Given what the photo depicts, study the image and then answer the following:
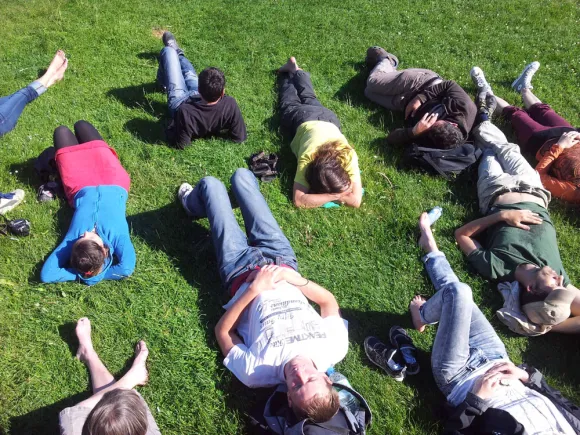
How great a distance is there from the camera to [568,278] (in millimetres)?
5086

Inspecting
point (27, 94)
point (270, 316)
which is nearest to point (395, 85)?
point (270, 316)

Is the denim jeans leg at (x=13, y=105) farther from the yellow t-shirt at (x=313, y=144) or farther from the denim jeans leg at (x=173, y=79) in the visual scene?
the yellow t-shirt at (x=313, y=144)

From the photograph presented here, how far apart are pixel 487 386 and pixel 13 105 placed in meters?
6.79

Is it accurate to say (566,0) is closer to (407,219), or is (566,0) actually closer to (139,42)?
(407,219)

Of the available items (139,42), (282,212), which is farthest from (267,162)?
(139,42)

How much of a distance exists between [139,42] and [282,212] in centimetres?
455

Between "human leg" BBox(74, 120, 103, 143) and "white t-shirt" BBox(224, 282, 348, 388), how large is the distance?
3091mm

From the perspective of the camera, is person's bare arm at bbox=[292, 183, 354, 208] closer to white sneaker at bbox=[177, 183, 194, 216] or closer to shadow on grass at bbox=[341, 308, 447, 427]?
white sneaker at bbox=[177, 183, 194, 216]

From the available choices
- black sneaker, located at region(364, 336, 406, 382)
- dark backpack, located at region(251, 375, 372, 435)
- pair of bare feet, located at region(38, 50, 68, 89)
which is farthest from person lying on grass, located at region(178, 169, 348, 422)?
pair of bare feet, located at region(38, 50, 68, 89)

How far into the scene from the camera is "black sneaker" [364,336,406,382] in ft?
14.0

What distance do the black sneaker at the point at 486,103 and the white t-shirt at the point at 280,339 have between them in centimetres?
446

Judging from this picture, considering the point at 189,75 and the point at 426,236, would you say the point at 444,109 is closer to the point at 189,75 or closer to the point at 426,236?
the point at 426,236

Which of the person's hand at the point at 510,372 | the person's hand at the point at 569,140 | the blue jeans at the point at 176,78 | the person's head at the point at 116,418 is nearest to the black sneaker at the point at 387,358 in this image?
the person's hand at the point at 510,372

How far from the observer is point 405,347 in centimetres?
442
